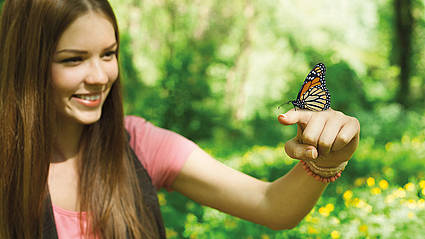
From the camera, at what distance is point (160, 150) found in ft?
6.13

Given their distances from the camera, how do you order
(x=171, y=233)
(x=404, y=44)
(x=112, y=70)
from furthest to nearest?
(x=404, y=44) → (x=171, y=233) → (x=112, y=70)

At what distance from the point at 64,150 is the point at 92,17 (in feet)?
2.01

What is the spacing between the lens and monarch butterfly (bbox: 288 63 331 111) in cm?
117

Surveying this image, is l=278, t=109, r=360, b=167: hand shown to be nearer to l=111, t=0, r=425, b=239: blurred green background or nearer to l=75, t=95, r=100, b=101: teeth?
l=75, t=95, r=100, b=101: teeth

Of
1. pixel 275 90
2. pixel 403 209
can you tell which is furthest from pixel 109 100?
pixel 275 90

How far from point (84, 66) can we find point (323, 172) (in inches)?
36.7

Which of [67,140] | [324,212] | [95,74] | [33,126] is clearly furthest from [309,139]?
[324,212]

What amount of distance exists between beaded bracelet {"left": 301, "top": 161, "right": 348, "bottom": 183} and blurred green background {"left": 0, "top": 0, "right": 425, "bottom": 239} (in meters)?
0.87

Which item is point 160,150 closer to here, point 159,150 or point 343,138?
point 159,150

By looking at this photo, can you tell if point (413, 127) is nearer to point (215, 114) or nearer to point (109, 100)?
point (215, 114)

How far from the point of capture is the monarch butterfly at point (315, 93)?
1175mm

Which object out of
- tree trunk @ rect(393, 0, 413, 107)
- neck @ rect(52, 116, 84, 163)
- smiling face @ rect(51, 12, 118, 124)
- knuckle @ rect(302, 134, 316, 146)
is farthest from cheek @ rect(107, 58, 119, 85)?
tree trunk @ rect(393, 0, 413, 107)

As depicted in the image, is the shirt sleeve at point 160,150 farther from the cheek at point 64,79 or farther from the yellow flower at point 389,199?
the yellow flower at point 389,199

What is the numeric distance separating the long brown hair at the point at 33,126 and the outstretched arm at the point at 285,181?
0.29 meters
